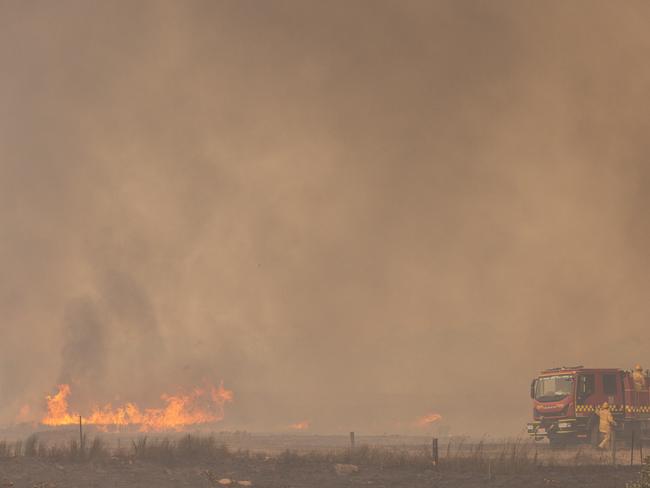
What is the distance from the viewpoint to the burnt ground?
27.2 meters

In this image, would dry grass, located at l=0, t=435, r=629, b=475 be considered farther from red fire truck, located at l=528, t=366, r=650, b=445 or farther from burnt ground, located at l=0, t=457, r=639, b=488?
red fire truck, located at l=528, t=366, r=650, b=445

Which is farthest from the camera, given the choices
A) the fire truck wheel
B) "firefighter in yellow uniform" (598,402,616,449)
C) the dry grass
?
the fire truck wheel

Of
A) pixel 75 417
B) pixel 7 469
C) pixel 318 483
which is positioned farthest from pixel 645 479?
pixel 75 417

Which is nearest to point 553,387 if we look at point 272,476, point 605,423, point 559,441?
point 559,441

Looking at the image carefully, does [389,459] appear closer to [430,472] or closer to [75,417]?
[430,472]

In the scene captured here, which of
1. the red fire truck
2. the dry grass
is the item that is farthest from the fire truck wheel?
the dry grass

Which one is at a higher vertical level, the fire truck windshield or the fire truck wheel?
the fire truck windshield

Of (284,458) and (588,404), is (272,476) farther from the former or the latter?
(588,404)

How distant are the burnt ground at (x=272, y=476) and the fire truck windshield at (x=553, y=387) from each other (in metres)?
15.7

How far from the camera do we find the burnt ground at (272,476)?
2725cm

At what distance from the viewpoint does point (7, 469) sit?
1081 inches

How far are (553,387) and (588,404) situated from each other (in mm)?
2226

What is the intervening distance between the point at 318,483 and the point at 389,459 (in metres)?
4.77

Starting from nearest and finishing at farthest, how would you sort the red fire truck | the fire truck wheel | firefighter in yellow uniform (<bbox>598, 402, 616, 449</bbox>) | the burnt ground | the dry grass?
the burnt ground, the dry grass, firefighter in yellow uniform (<bbox>598, 402, 616, 449</bbox>), the red fire truck, the fire truck wheel
